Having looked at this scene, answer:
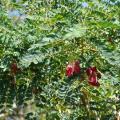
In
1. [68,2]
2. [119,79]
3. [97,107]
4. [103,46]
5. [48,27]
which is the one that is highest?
[68,2]

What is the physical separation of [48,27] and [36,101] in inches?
48.5

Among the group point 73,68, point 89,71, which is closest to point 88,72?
point 89,71

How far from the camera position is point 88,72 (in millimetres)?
3555

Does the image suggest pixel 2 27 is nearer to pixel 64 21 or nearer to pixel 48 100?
pixel 64 21

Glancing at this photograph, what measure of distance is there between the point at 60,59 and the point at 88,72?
325mm

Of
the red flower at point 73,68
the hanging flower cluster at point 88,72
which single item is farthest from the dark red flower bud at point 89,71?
the red flower at point 73,68

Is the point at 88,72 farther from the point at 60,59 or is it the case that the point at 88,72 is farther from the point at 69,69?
the point at 60,59

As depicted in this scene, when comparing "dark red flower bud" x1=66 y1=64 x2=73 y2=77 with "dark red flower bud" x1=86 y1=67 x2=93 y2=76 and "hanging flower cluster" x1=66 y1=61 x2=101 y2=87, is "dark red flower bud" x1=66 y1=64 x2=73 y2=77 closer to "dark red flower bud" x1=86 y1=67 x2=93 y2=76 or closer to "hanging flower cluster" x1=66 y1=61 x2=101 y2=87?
"hanging flower cluster" x1=66 y1=61 x2=101 y2=87

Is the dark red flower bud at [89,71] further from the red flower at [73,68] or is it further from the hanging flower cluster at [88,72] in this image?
the red flower at [73,68]

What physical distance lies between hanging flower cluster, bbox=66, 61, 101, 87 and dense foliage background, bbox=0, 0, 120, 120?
0.16 ft

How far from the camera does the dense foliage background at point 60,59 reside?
3219 millimetres

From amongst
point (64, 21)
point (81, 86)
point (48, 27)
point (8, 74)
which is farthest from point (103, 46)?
point (8, 74)

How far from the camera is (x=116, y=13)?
162 inches

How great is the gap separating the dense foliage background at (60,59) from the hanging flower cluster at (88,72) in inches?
1.9
